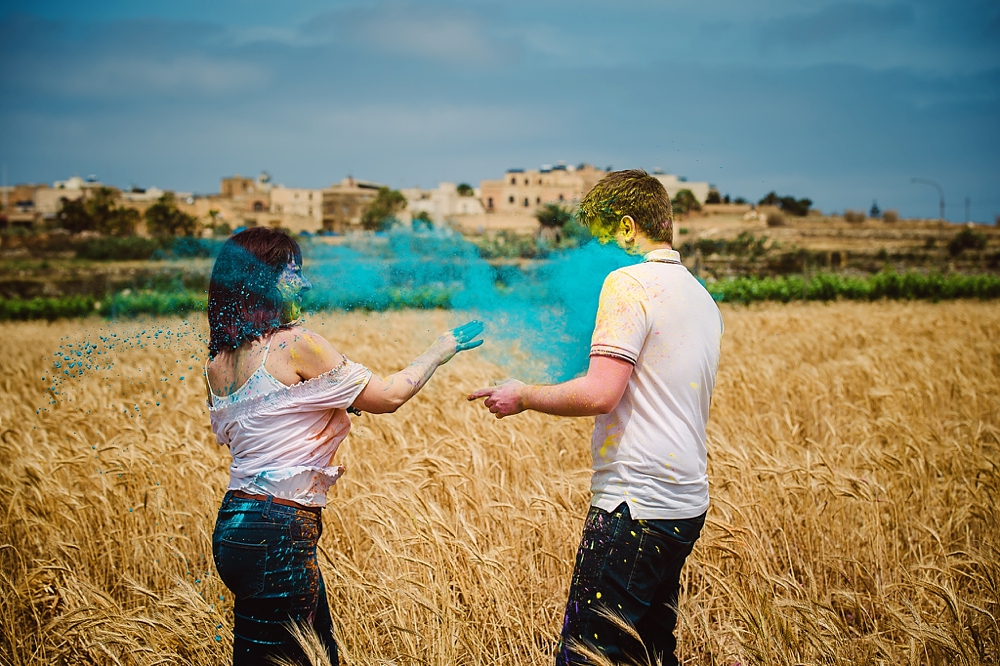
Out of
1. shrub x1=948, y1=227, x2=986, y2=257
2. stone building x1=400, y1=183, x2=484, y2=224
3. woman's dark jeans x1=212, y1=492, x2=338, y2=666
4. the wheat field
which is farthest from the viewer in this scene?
shrub x1=948, y1=227, x2=986, y2=257

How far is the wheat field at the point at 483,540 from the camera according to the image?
7.84 ft

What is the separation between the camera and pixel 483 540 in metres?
3.21

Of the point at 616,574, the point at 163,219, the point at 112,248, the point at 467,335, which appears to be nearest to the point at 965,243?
the point at 112,248

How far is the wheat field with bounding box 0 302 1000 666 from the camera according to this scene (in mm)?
2391

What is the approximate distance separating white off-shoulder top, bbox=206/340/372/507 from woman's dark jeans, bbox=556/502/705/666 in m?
0.81

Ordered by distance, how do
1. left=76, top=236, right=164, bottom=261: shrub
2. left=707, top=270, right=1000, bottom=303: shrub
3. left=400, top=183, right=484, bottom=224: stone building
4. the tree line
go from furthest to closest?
the tree line → left=707, top=270, right=1000, bottom=303: shrub → left=76, top=236, right=164, bottom=261: shrub → left=400, top=183, right=484, bottom=224: stone building

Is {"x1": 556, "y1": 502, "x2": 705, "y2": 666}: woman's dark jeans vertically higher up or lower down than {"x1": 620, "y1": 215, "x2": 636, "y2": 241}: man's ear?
lower down

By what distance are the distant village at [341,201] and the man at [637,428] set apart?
409mm

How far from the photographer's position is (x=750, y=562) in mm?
2910

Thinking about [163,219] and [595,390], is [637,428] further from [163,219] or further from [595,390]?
[163,219]

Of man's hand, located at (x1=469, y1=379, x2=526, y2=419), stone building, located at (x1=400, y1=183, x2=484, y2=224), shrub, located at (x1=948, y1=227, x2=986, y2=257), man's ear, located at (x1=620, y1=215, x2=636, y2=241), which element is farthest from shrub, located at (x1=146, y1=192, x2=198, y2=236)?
shrub, located at (x1=948, y1=227, x2=986, y2=257)

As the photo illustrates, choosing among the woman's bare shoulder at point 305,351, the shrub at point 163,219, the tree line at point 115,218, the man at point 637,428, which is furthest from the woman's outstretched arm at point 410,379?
the tree line at point 115,218

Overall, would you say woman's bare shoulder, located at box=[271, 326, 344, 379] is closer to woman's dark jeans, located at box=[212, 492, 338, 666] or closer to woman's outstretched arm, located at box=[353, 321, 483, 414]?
woman's outstretched arm, located at box=[353, 321, 483, 414]

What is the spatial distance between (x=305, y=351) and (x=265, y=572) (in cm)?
63
